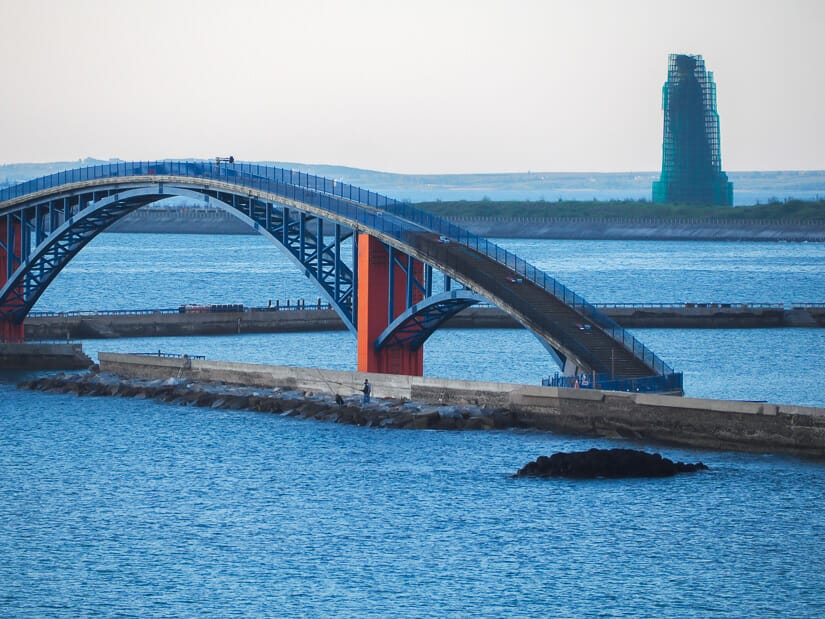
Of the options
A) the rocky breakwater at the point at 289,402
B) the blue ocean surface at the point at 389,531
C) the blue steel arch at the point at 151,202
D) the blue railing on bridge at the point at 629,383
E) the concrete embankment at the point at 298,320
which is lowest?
the blue ocean surface at the point at 389,531

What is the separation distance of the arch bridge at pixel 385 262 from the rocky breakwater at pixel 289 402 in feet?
9.99

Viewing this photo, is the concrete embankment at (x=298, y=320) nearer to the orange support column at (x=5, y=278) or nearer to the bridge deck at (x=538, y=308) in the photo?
the orange support column at (x=5, y=278)

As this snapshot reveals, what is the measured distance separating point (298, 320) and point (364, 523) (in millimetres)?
53215

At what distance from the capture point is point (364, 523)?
149 ft

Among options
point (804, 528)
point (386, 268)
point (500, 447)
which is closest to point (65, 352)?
point (386, 268)

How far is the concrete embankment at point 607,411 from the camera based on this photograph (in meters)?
51.5

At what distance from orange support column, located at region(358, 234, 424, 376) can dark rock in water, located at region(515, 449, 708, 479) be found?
47.0 feet

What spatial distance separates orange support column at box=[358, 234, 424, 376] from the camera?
208 ft

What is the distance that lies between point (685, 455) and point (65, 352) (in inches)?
1407

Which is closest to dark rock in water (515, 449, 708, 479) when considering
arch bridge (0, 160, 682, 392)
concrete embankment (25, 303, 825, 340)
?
arch bridge (0, 160, 682, 392)

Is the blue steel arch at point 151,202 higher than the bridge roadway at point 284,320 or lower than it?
higher

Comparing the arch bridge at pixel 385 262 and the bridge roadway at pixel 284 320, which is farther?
the bridge roadway at pixel 284 320

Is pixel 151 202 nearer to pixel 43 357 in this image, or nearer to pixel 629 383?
pixel 43 357

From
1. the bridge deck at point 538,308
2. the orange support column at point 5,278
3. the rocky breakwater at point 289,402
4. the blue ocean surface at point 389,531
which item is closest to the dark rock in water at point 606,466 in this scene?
the blue ocean surface at point 389,531
